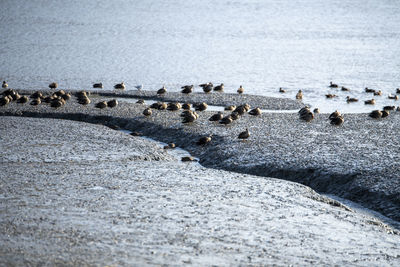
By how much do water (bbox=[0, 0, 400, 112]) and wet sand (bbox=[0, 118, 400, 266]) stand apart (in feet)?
22.8

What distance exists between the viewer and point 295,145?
879 centimetres

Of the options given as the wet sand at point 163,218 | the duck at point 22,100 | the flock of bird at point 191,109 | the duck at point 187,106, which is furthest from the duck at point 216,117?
the duck at point 22,100

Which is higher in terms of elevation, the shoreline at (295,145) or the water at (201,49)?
the water at (201,49)

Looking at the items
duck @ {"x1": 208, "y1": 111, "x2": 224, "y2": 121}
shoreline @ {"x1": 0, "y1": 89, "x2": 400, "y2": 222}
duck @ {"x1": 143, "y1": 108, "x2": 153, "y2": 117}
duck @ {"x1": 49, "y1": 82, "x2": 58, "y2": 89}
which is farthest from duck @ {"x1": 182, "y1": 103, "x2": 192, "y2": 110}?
duck @ {"x1": 49, "y1": 82, "x2": 58, "y2": 89}

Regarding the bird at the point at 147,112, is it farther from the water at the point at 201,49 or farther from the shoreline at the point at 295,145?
the water at the point at 201,49

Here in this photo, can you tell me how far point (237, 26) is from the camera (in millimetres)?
36000

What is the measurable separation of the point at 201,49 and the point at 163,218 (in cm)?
1967

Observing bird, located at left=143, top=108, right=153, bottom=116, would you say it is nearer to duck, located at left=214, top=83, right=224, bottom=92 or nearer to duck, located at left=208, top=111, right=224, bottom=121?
duck, located at left=208, top=111, right=224, bottom=121

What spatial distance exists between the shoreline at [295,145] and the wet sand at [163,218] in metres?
0.49

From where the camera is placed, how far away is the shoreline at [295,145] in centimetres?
718

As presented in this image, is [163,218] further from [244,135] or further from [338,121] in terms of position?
[338,121]

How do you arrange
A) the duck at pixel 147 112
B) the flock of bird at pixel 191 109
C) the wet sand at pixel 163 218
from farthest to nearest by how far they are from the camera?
the duck at pixel 147 112
the flock of bird at pixel 191 109
the wet sand at pixel 163 218

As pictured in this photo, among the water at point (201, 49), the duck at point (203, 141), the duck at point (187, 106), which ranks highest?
the water at point (201, 49)

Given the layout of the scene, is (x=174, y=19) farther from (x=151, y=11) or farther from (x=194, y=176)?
(x=194, y=176)
